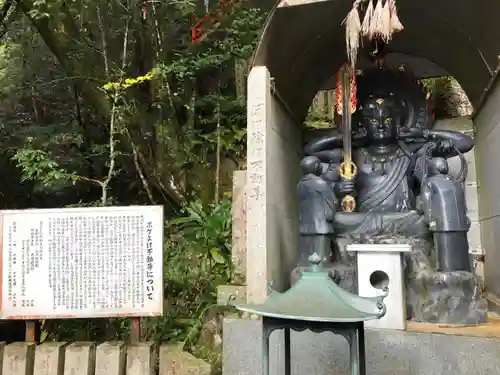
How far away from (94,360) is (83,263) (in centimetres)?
93

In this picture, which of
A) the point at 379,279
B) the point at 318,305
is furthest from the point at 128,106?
the point at 318,305

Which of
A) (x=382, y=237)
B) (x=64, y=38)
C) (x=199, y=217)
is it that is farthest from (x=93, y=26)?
(x=382, y=237)

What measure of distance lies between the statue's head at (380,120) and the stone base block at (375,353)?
251 centimetres

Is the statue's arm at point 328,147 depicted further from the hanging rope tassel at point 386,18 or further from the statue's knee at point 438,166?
the hanging rope tassel at point 386,18

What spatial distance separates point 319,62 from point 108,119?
3.87 metres

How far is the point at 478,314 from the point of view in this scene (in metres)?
4.04

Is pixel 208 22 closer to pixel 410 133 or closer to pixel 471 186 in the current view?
pixel 410 133

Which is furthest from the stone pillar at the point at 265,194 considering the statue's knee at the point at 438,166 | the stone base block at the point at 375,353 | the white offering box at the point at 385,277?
the statue's knee at the point at 438,166

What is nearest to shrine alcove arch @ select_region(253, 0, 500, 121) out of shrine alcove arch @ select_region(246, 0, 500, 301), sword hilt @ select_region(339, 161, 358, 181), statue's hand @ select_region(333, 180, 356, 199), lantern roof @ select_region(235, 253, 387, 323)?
shrine alcove arch @ select_region(246, 0, 500, 301)

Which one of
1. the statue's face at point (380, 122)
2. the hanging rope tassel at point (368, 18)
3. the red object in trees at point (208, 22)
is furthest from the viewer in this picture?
the red object in trees at point (208, 22)

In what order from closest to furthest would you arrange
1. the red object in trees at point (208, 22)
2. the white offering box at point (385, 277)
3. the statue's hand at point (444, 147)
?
the white offering box at point (385, 277), the statue's hand at point (444, 147), the red object in trees at point (208, 22)

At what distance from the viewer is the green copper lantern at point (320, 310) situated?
2.50 m

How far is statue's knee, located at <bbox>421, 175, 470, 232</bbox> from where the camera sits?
4.30m

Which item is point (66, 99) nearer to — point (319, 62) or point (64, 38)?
point (64, 38)
